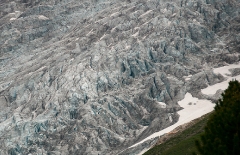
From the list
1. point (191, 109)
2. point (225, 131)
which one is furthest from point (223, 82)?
point (225, 131)

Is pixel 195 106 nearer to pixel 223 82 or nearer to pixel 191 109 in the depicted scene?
pixel 191 109

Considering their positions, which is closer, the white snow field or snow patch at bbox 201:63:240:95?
the white snow field

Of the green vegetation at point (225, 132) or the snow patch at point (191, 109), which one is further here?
the snow patch at point (191, 109)

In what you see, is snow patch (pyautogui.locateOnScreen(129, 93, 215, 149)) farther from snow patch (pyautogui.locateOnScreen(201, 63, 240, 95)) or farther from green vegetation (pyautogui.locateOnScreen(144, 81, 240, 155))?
green vegetation (pyautogui.locateOnScreen(144, 81, 240, 155))

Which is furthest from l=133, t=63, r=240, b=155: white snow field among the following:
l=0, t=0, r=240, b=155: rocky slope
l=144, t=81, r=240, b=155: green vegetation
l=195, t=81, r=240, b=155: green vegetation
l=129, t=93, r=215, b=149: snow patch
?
l=195, t=81, r=240, b=155: green vegetation

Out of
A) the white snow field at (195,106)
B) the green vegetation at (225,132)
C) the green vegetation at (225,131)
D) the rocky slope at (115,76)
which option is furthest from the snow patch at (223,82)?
the green vegetation at (225,132)

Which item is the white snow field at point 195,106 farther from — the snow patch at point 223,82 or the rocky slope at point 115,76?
the rocky slope at point 115,76
